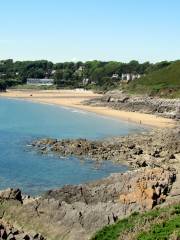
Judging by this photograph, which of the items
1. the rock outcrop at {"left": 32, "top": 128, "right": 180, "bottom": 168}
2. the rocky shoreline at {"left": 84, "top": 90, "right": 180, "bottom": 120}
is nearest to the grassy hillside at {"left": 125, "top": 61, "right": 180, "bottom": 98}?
the rocky shoreline at {"left": 84, "top": 90, "right": 180, "bottom": 120}

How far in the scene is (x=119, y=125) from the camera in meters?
79.7

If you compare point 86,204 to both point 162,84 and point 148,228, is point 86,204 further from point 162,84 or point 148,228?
point 162,84

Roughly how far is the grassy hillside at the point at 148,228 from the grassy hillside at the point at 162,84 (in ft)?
294

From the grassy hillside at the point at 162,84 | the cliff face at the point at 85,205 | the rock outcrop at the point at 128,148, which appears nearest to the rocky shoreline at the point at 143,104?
the grassy hillside at the point at 162,84

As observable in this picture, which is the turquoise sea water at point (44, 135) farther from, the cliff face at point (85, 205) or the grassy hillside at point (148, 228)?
the grassy hillside at point (148, 228)

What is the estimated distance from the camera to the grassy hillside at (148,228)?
58.0 feet

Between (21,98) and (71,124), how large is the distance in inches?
2534

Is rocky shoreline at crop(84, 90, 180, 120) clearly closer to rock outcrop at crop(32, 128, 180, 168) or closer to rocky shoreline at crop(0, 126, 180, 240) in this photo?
rock outcrop at crop(32, 128, 180, 168)

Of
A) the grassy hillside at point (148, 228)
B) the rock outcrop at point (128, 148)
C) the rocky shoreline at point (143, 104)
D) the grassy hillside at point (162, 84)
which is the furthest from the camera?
the grassy hillside at point (162, 84)

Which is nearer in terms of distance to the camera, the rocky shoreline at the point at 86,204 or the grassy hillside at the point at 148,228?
the grassy hillside at the point at 148,228

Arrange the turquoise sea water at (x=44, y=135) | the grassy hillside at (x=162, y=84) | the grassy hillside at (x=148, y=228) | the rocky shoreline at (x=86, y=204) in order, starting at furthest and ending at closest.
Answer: the grassy hillside at (x=162, y=84)
the turquoise sea water at (x=44, y=135)
the rocky shoreline at (x=86, y=204)
the grassy hillside at (x=148, y=228)

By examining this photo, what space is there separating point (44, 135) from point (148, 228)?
49591 millimetres

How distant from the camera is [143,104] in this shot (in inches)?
4131

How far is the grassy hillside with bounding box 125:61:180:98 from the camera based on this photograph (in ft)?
383
